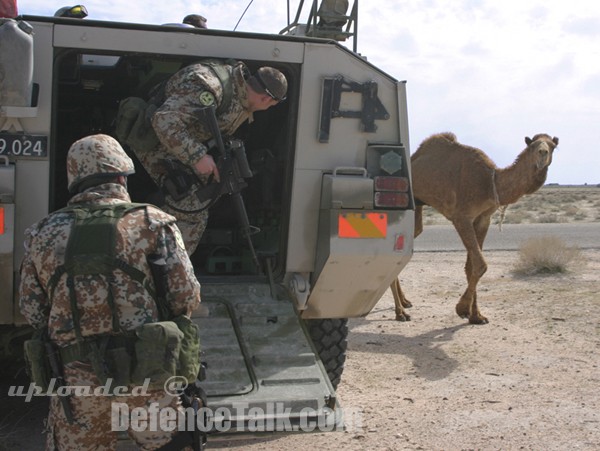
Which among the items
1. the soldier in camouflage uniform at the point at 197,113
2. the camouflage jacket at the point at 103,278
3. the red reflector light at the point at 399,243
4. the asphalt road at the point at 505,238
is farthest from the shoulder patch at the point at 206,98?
the asphalt road at the point at 505,238

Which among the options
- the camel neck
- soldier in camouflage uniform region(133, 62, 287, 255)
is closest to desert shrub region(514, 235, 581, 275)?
the camel neck

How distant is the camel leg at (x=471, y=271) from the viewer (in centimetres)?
904

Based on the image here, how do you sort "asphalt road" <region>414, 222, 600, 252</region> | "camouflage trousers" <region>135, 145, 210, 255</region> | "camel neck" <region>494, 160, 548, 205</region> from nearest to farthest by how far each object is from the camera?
1. "camouflage trousers" <region>135, 145, 210, 255</region>
2. "camel neck" <region>494, 160, 548, 205</region>
3. "asphalt road" <region>414, 222, 600, 252</region>

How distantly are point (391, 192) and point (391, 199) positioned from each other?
0.05 metres

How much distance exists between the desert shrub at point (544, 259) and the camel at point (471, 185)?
241 centimetres

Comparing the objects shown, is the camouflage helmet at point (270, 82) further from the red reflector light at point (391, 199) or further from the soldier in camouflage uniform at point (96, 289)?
the soldier in camouflage uniform at point (96, 289)

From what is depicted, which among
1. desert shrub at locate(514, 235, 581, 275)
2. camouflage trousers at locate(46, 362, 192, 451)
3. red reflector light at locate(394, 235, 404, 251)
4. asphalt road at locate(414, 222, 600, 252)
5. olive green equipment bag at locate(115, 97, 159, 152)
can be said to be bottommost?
asphalt road at locate(414, 222, 600, 252)

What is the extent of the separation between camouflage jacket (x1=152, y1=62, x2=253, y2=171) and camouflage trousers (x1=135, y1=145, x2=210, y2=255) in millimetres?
201

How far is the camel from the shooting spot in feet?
30.8

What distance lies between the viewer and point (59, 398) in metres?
3.49

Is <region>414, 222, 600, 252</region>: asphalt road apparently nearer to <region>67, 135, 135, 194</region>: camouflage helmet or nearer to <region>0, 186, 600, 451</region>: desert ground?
<region>0, 186, 600, 451</region>: desert ground

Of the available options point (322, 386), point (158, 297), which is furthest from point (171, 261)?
point (322, 386)

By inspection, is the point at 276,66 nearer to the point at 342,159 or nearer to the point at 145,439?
the point at 342,159

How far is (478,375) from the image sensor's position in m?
6.82
